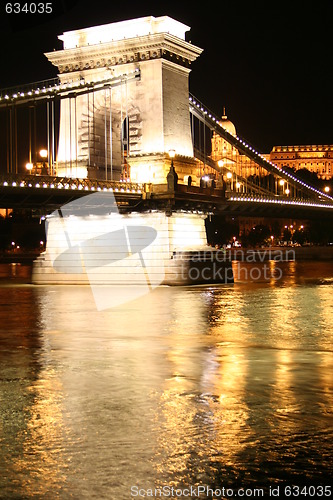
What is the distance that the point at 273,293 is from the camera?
3575 centimetres

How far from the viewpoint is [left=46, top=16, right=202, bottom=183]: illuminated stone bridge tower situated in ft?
137

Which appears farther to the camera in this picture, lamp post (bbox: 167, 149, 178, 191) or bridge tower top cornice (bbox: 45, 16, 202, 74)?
bridge tower top cornice (bbox: 45, 16, 202, 74)

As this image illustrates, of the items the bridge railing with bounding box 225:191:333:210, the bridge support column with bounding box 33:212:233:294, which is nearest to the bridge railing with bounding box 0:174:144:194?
the bridge support column with bounding box 33:212:233:294

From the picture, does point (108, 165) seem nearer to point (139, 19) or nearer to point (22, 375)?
point (139, 19)

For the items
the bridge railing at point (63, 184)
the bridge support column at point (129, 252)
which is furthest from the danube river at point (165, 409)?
the bridge support column at point (129, 252)

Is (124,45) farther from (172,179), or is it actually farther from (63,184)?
(63,184)

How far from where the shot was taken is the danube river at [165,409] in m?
7.57

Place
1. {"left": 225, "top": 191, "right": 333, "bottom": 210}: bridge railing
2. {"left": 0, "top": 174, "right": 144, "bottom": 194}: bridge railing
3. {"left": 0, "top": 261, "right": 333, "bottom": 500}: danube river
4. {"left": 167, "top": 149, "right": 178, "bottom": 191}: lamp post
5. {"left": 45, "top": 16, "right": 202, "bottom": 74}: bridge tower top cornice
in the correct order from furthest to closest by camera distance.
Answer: {"left": 225, "top": 191, "right": 333, "bottom": 210}: bridge railing → {"left": 45, "top": 16, "right": 202, "bottom": 74}: bridge tower top cornice → {"left": 167, "top": 149, "right": 178, "bottom": 191}: lamp post → {"left": 0, "top": 174, "right": 144, "bottom": 194}: bridge railing → {"left": 0, "top": 261, "right": 333, "bottom": 500}: danube river

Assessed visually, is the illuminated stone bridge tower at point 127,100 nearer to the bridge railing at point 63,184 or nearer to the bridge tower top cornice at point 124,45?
the bridge tower top cornice at point 124,45

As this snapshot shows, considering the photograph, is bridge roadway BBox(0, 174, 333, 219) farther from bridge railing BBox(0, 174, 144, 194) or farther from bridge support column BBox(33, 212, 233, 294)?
bridge support column BBox(33, 212, 233, 294)

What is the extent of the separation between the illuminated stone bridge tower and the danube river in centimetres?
2185

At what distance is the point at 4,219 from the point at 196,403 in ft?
373

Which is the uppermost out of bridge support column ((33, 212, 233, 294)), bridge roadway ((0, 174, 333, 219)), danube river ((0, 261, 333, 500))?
bridge roadway ((0, 174, 333, 219))

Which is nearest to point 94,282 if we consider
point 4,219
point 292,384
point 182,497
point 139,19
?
point 139,19
